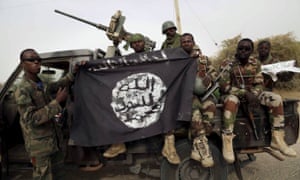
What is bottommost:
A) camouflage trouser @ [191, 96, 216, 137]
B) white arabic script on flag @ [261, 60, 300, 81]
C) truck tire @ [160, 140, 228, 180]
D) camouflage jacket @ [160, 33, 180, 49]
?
truck tire @ [160, 140, 228, 180]

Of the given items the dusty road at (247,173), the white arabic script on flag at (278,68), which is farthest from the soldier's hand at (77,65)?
the white arabic script on flag at (278,68)

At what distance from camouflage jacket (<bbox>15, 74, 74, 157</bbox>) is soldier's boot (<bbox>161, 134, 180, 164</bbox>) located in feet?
4.19

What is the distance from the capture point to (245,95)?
246 cm

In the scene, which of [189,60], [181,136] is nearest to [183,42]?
[189,60]

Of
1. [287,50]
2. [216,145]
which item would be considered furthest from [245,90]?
[287,50]

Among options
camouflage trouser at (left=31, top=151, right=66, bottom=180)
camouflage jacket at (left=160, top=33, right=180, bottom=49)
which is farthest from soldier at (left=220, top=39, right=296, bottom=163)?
camouflage trouser at (left=31, top=151, right=66, bottom=180)

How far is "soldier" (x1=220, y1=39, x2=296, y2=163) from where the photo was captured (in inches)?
92.0

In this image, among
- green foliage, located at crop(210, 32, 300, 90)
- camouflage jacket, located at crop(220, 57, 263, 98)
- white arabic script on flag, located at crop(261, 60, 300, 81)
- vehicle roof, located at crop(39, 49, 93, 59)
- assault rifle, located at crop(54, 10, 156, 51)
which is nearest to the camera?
camouflage jacket, located at crop(220, 57, 263, 98)

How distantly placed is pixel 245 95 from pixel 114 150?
1.71 m

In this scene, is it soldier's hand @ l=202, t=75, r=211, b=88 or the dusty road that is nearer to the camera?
soldier's hand @ l=202, t=75, r=211, b=88

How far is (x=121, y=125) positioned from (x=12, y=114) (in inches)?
63.2

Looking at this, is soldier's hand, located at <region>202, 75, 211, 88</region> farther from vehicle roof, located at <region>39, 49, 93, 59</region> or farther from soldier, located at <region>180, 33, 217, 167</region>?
vehicle roof, located at <region>39, 49, 93, 59</region>

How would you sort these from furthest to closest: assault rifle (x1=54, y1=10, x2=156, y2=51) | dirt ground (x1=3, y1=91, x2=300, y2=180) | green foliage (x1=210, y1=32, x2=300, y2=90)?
green foliage (x1=210, y1=32, x2=300, y2=90) → assault rifle (x1=54, y1=10, x2=156, y2=51) → dirt ground (x1=3, y1=91, x2=300, y2=180)

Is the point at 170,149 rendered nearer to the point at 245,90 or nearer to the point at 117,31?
the point at 245,90
